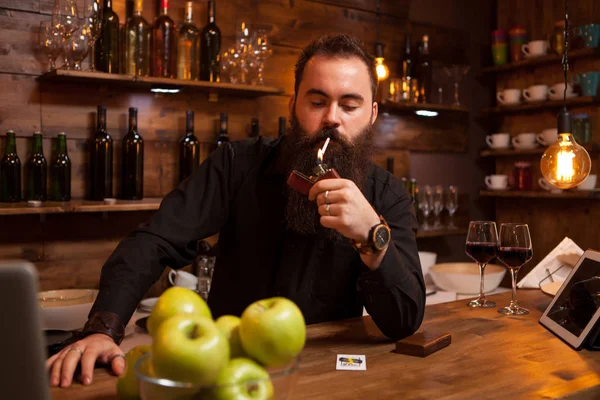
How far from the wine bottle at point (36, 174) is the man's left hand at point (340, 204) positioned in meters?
1.53

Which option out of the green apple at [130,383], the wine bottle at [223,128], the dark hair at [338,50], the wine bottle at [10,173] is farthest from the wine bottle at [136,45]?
the green apple at [130,383]

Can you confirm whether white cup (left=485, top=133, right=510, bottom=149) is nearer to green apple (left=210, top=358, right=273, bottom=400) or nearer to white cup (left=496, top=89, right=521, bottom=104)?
white cup (left=496, top=89, right=521, bottom=104)

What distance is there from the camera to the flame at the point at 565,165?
70.9 inches

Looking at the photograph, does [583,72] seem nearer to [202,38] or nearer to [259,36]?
[259,36]

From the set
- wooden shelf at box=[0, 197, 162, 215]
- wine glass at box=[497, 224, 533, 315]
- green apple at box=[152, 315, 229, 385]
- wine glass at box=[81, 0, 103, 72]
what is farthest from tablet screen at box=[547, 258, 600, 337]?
wine glass at box=[81, 0, 103, 72]

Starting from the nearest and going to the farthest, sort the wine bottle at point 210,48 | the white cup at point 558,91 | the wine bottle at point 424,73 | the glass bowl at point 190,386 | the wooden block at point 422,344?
1. the glass bowl at point 190,386
2. the wooden block at point 422,344
3. the wine bottle at point 210,48
4. the white cup at point 558,91
5. the wine bottle at point 424,73

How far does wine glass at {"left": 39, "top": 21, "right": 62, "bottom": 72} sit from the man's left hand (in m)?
1.55

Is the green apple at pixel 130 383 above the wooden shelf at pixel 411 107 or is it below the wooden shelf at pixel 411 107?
below

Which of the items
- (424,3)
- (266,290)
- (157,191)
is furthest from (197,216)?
(424,3)

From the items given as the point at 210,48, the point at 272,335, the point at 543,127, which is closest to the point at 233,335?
the point at 272,335

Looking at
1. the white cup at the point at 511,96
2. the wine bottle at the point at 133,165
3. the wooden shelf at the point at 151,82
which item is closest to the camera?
the wooden shelf at the point at 151,82

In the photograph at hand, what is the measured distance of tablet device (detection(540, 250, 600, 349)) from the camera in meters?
1.26

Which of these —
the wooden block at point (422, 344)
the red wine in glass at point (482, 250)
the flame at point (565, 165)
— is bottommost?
the wooden block at point (422, 344)

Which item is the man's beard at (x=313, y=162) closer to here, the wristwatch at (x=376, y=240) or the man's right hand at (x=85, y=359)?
the wristwatch at (x=376, y=240)
